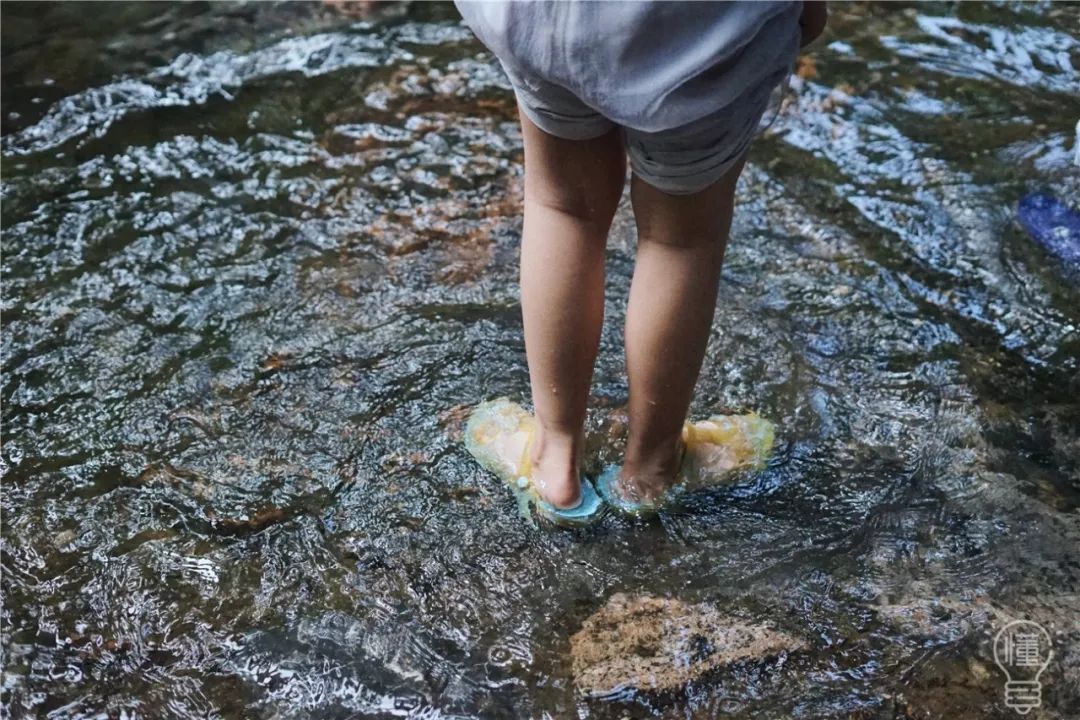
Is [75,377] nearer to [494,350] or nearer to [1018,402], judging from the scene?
[494,350]

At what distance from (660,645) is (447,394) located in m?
0.66

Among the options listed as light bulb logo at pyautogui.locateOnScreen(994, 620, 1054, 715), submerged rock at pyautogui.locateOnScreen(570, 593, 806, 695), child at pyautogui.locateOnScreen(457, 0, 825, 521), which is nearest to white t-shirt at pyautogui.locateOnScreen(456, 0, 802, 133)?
child at pyautogui.locateOnScreen(457, 0, 825, 521)

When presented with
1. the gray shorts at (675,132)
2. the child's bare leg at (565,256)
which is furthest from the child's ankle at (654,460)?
the gray shorts at (675,132)

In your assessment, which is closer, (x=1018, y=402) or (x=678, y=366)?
(x=678, y=366)

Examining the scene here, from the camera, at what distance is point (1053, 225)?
2.09m

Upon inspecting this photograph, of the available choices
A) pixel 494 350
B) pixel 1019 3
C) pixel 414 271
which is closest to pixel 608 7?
pixel 494 350

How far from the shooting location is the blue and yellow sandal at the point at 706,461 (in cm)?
153

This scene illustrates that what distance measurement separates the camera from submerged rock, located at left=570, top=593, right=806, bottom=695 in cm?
128

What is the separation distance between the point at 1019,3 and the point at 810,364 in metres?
1.98

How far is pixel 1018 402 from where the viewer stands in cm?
170

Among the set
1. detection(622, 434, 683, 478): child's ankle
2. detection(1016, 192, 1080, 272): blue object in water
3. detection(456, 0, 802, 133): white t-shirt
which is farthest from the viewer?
detection(1016, 192, 1080, 272): blue object in water

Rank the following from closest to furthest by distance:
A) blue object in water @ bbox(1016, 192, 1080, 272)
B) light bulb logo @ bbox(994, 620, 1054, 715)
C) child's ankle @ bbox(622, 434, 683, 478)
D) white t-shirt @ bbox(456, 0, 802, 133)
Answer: white t-shirt @ bbox(456, 0, 802, 133) < light bulb logo @ bbox(994, 620, 1054, 715) < child's ankle @ bbox(622, 434, 683, 478) < blue object in water @ bbox(1016, 192, 1080, 272)

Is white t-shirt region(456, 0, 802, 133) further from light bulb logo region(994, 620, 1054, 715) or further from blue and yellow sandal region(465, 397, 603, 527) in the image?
light bulb logo region(994, 620, 1054, 715)

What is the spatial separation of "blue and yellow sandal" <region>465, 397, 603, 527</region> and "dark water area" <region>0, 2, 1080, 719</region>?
0.03 metres
